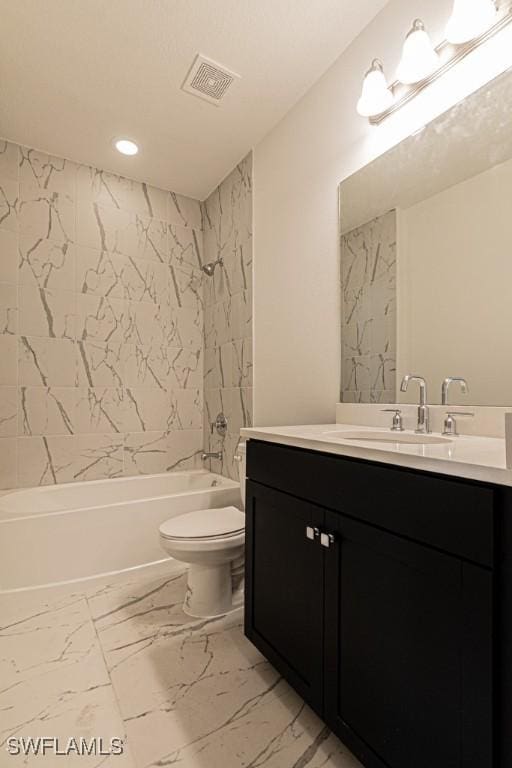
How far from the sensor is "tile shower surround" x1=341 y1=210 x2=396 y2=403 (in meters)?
1.58

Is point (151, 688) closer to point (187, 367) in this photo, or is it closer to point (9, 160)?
point (187, 367)

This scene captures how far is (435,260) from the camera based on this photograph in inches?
55.2

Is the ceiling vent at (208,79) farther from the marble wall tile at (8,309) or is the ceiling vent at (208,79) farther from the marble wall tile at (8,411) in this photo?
the marble wall tile at (8,411)

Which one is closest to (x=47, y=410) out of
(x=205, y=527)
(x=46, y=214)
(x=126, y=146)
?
(x=46, y=214)

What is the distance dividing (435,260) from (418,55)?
2.24ft

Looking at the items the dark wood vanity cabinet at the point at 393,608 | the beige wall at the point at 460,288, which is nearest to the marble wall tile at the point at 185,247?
the beige wall at the point at 460,288

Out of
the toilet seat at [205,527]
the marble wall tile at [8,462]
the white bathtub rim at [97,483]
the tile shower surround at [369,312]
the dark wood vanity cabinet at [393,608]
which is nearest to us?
the dark wood vanity cabinet at [393,608]

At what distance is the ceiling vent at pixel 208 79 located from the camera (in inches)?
72.7

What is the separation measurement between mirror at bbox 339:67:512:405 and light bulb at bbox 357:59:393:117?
6.6 inches

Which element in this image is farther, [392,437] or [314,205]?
[314,205]

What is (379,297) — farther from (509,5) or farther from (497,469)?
(497,469)

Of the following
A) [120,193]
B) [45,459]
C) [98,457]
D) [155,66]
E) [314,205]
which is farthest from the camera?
[120,193]

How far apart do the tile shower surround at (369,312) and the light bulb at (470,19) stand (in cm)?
54

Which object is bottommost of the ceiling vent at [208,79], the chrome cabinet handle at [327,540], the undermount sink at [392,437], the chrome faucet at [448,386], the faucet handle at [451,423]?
the chrome cabinet handle at [327,540]
